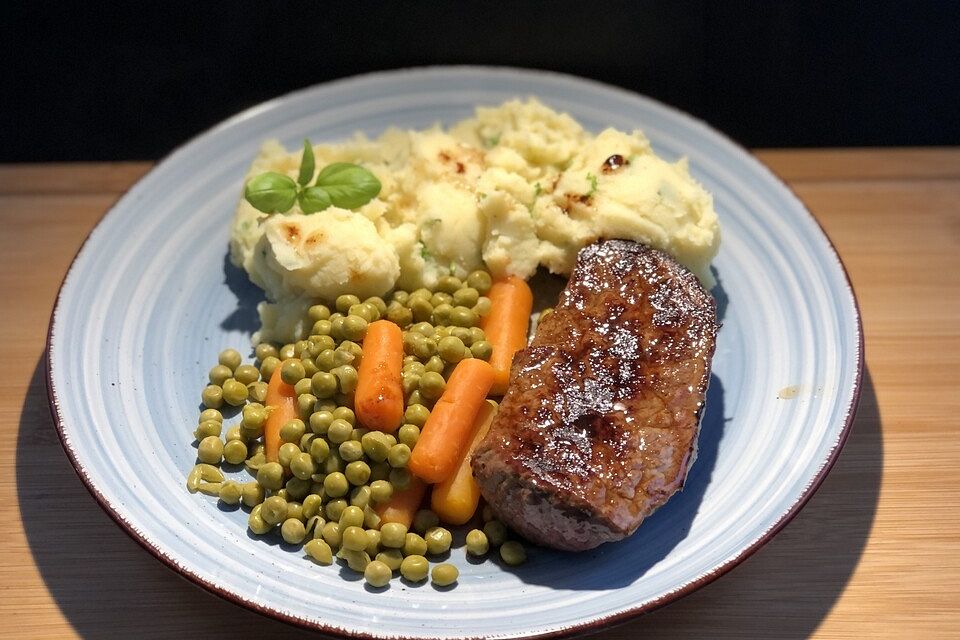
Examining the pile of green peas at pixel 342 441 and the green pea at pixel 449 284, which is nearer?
the pile of green peas at pixel 342 441

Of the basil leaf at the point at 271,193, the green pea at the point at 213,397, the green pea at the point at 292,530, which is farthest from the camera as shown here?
the basil leaf at the point at 271,193

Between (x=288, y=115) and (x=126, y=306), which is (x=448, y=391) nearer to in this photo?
(x=126, y=306)

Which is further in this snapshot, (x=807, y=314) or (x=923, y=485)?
(x=807, y=314)

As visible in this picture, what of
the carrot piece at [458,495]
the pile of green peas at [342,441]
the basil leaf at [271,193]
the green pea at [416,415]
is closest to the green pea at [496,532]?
the pile of green peas at [342,441]

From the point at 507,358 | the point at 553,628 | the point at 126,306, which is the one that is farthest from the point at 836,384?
the point at 126,306

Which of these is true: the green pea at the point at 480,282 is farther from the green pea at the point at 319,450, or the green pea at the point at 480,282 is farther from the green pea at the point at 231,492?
the green pea at the point at 231,492

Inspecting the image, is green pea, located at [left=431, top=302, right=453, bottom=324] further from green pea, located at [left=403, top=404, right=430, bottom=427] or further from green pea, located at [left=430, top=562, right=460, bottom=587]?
green pea, located at [left=430, top=562, right=460, bottom=587]

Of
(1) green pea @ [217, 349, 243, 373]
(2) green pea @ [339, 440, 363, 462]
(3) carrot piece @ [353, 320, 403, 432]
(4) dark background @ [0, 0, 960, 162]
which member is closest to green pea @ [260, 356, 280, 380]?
(1) green pea @ [217, 349, 243, 373]
